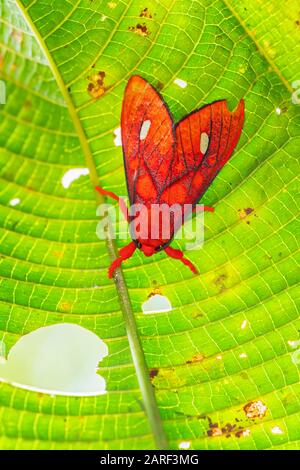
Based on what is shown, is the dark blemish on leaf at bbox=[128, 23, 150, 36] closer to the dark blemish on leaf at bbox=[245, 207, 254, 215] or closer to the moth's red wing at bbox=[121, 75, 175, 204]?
the moth's red wing at bbox=[121, 75, 175, 204]

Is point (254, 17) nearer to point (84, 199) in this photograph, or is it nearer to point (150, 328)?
point (84, 199)

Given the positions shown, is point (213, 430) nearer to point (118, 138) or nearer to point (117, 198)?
point (117, 198)

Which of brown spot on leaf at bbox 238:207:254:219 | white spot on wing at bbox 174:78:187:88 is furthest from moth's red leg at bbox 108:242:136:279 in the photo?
white spot on wing at bbox 174:78:187:88

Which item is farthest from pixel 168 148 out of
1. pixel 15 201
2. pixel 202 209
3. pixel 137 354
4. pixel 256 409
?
pixel 256 409

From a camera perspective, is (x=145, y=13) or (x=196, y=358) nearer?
(x=145, y=13)

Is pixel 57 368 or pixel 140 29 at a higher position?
pixel 140 29

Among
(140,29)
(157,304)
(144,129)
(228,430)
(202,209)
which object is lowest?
(228,430)

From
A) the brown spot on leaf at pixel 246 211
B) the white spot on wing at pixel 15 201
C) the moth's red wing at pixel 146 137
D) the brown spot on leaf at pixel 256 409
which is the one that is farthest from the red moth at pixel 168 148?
the brown spot on leaf at pixel 256 409
